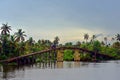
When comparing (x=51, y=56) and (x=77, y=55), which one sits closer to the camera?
(x=77, y=55)

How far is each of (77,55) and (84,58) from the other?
580 inches

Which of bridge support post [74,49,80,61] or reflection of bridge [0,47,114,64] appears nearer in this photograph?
reflection of bridge [0,47,114,64]

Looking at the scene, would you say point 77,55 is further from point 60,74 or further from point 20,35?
point 60,74

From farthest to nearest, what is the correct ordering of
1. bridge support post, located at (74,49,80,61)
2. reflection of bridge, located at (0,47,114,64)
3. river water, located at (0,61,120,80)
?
1. bridge support post, located at (74,49,80,61)
2. reflection of bridge, located at (0,47,114,64)
3. river water, located at (0,61,120,80)

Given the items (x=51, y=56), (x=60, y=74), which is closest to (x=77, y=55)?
(x=51, y=56)

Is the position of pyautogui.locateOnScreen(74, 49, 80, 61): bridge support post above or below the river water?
above

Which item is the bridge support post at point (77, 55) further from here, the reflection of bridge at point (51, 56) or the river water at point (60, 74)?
the river water at point (60, 74)

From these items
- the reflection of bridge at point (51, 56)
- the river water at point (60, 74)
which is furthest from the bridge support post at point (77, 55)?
the river water at point (60, 74)

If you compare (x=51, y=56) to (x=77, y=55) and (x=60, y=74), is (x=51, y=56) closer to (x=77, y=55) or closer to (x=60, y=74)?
(x=77, y=55)

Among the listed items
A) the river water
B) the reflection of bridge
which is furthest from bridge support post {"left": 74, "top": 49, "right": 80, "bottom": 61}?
the river water

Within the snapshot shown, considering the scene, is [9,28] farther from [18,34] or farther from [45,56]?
[45,56]

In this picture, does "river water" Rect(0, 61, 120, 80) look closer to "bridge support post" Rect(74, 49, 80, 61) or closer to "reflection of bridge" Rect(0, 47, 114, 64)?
"reflection of bridge" Rect(0, 47, 114, 64)

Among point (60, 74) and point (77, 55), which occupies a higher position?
point (77, 55)

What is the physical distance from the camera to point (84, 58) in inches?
7815
